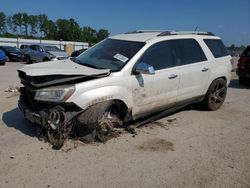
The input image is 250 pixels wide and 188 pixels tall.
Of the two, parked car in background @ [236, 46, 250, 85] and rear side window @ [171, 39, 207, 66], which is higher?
rear side window @ [171, 39, 207, 66]

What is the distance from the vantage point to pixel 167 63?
5.73 metres

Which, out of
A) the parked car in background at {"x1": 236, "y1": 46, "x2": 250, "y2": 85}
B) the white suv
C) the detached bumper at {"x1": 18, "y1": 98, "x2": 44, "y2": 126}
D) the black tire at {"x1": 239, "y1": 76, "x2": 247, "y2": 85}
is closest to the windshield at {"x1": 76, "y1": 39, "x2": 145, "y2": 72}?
the white suv

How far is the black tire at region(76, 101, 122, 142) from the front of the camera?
4.68 metres

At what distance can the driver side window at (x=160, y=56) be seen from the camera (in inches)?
214

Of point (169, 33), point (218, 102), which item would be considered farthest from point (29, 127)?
point (218, 102)

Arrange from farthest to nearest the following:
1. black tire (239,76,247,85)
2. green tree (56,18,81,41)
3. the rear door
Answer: green tree (56,18,81,41) → black tire (239,76,247,85) → the rear door

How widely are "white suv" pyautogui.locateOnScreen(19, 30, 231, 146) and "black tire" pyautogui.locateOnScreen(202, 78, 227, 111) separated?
6.2 inches

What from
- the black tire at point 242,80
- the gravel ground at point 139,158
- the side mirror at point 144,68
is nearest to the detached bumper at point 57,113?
the gravel ground at point 139,158

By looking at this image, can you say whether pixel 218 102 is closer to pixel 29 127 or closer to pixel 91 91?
pixel 91 91

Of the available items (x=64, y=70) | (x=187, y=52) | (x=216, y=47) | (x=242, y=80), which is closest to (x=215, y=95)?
(x=216, y=47)

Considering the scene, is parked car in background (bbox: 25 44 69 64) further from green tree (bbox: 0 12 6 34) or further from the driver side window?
green tree (bbox: 0 12 6 34)

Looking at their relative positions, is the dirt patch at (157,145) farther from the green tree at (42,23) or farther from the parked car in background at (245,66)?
the green tree at (42,23)

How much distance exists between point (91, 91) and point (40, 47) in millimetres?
19335

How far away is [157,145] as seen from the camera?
4.93m
